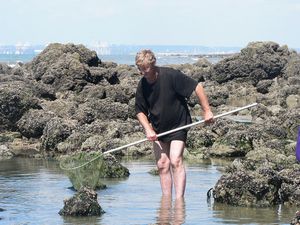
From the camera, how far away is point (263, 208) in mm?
11055

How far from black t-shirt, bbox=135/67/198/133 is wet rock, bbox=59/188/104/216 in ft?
4.20

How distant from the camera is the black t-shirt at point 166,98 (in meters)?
9.77

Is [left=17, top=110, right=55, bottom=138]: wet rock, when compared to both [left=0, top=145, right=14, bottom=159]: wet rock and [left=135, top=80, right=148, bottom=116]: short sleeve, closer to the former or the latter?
[left=0, top=145, right=14, bottom=159]: wet rock

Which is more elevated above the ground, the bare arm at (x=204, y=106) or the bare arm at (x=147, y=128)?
the bare arm at (x=204, y=106)

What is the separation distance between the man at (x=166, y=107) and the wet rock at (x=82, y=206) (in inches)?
38.3

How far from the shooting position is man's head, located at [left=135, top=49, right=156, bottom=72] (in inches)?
376

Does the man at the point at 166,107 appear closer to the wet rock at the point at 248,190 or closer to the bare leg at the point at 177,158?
the bare leg at the point at 177,158

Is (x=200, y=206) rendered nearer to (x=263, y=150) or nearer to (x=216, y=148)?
(x=263, y=150)

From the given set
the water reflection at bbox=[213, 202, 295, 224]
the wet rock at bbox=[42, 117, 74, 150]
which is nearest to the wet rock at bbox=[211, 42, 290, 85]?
the wet rock at bbox=[42, 117, 74, 150]

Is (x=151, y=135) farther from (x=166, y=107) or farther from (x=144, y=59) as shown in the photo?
(x=144, y=59)

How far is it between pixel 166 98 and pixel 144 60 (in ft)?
1.86

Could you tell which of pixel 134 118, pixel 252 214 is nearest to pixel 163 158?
pixel 252 214

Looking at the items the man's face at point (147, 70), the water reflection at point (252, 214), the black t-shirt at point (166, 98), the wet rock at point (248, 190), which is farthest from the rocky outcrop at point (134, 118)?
the man's face at point (147, 70)

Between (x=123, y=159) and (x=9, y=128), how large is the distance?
6.48 meters
